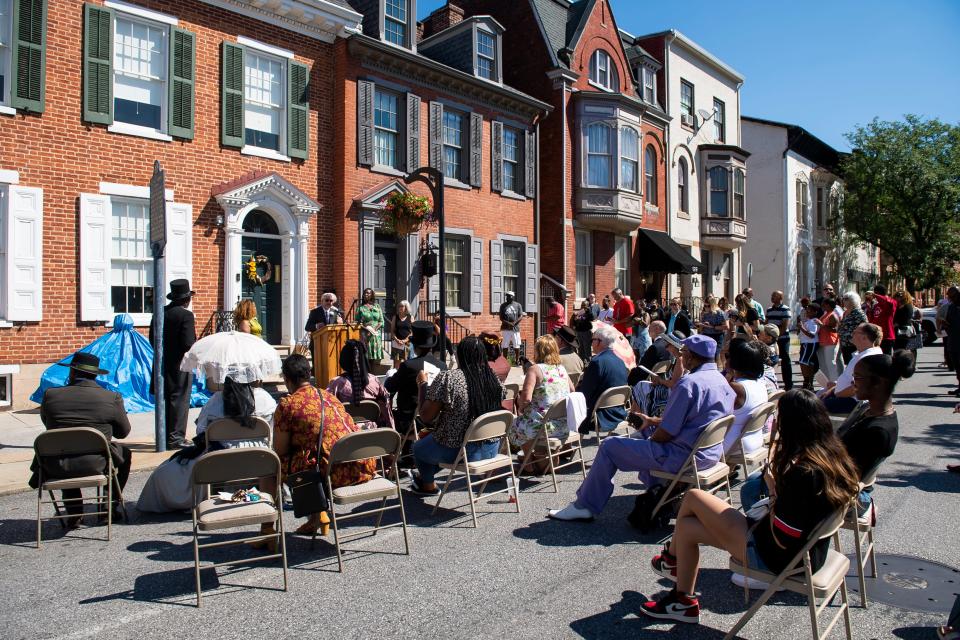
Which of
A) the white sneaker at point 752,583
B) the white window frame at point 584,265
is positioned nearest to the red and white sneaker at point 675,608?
the white sneaker at point 752,583

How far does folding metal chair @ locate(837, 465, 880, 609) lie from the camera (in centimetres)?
396

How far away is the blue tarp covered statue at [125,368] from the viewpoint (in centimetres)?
1044

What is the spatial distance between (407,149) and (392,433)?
12.3 m

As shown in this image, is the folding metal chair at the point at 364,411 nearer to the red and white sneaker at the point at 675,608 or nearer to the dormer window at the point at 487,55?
the red and white sneaker at the point at 675,608

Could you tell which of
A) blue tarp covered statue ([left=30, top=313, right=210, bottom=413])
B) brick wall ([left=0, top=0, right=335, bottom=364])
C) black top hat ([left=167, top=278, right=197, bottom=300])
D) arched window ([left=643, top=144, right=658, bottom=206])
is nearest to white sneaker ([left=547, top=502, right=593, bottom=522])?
black top hat ([left=167, top=278, right=197, bottom=300])

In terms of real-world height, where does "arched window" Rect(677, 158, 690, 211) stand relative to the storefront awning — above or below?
above

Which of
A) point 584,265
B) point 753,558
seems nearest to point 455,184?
point 584,265

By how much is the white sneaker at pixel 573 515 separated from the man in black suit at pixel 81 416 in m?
3.53

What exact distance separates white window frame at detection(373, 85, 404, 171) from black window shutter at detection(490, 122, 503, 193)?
3195mm

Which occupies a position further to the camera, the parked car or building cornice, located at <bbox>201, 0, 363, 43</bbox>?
the parked car

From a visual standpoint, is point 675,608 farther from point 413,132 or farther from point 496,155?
point 496,155

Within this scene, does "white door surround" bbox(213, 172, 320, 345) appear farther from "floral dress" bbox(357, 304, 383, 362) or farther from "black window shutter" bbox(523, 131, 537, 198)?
"black window shutter" bbox(523, 131, 537, 198)

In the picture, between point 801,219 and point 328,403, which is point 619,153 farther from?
point 328,403

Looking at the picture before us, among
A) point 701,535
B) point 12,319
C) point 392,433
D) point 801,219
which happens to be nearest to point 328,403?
point 392,433
